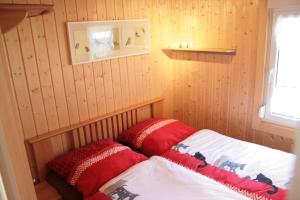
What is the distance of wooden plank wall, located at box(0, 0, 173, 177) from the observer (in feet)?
7.08

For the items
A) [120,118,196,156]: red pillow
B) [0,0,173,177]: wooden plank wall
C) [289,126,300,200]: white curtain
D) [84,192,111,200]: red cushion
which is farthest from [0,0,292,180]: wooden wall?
[289,126,300,200]: white curtain

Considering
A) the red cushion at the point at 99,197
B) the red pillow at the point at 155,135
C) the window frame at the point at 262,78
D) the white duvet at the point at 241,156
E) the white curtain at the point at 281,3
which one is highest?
the white curtain at the point at 281,3

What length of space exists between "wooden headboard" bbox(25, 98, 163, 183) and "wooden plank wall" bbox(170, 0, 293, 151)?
0.47m

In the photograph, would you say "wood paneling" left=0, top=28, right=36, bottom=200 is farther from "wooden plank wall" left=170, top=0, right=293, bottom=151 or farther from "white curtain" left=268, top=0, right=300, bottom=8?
"wooden plank wall" left=170, top=0, right=293, bottom=151

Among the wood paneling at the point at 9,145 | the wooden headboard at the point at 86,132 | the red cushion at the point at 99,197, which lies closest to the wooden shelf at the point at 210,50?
the wooden headboard at the point at 86,132

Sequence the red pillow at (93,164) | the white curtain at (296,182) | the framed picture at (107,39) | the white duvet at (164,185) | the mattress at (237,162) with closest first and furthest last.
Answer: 1. the white curtain at (296,182)
2. the white duvet at (164,185)
3. the mattress at (237,162)
4. the red pillow at (93,164)
5. the framed picture at (107,39)

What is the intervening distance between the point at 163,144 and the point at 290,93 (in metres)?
1.36

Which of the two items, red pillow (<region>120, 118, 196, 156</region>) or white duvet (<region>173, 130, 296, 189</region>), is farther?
red pillow (<region>120, 118, 196, 156</region>)

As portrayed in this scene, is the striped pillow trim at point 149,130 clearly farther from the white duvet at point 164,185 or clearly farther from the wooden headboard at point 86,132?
the white duvet at point 164,185

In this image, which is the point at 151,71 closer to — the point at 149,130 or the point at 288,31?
the point at 149,130

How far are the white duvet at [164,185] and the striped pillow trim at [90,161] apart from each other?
0.25 meters

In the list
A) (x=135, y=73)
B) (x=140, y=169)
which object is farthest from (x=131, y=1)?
(x=140, y=169)

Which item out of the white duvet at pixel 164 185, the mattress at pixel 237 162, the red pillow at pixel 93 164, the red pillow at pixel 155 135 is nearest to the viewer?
the white duvet at pixel 164 185

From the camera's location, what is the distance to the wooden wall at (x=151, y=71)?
2.23m
